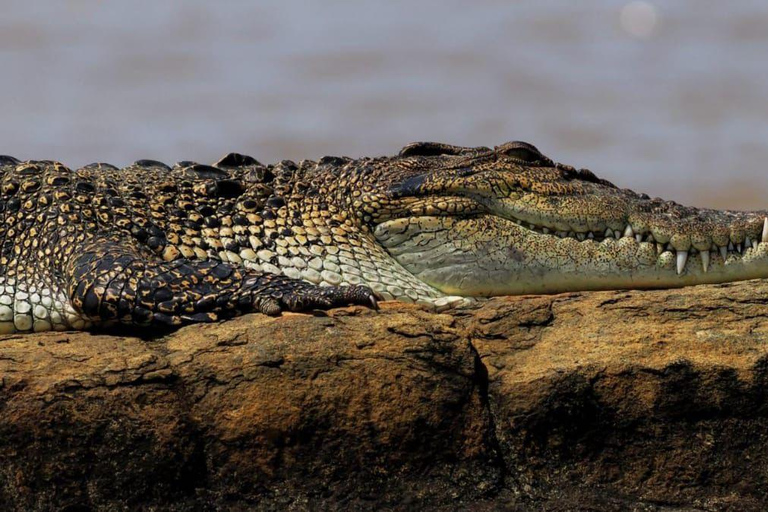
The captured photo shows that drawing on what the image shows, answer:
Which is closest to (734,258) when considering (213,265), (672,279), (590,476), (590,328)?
(672,279)

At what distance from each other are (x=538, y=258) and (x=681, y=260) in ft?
2.36

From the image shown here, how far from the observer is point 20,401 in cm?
398

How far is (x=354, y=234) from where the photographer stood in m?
5.71

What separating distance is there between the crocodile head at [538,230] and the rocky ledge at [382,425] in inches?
38.4

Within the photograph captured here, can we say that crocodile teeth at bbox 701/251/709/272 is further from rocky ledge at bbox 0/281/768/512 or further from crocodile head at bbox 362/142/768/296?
rocky ledge at bbox 0/281/768/512

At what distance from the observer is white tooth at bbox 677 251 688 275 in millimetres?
5293

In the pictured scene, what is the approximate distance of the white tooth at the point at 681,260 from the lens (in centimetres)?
529

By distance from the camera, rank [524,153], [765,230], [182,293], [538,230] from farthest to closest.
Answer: [524,153]
[538,230]
[765,230]
[182,293]

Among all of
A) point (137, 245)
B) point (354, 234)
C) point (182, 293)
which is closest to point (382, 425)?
point (182, 293)

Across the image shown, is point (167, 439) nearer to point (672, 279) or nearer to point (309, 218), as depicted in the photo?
point (309, 218)

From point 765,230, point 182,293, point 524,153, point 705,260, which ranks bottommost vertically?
point 182,293

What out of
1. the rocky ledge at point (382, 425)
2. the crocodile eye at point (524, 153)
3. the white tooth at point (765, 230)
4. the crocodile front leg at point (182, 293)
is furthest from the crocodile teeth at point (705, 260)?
the crocodile front leg at point (182, 293)

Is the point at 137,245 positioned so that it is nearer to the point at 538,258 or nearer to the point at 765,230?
the point at 538,258

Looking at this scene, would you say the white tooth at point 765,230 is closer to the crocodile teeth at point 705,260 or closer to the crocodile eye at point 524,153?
the crocodile teeth at point 705,260
